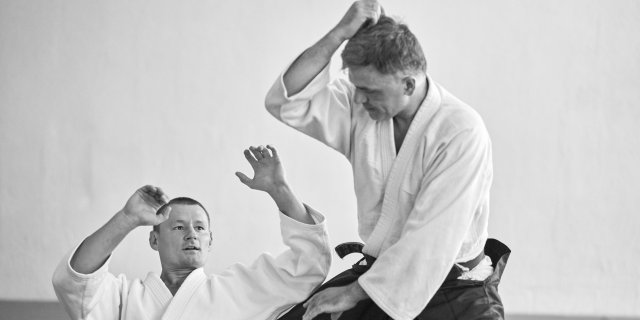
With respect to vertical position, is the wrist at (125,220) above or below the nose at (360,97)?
above

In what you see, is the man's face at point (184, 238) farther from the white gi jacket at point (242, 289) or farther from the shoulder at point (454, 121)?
the shoulder at point (454, 121)

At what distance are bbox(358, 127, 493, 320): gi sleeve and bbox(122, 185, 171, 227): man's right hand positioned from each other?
61 centimetres

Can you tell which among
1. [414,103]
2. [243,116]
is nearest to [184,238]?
[414,103]

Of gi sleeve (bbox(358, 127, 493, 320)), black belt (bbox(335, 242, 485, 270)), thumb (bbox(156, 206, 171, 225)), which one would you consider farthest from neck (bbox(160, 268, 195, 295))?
gi sleeve (bbox(358, 127, 493, 320))

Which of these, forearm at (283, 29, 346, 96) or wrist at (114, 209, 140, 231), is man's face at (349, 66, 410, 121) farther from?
wrist at (114, 209, 140, 231)

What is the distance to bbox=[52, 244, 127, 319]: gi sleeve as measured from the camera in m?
2.35

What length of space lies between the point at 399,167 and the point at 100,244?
0.84 meters

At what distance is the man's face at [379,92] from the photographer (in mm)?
2135

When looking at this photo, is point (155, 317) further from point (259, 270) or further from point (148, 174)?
point (148, 174)

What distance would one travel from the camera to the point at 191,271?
2.73 meters

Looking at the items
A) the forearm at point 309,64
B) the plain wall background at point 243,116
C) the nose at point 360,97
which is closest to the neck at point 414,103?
the nose at point 360,97

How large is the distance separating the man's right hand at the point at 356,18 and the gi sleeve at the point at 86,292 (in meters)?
0.90

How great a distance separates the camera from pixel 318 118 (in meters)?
2.32

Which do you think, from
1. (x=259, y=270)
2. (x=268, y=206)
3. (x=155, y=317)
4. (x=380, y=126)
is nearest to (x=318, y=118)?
(x=380, y=126)
